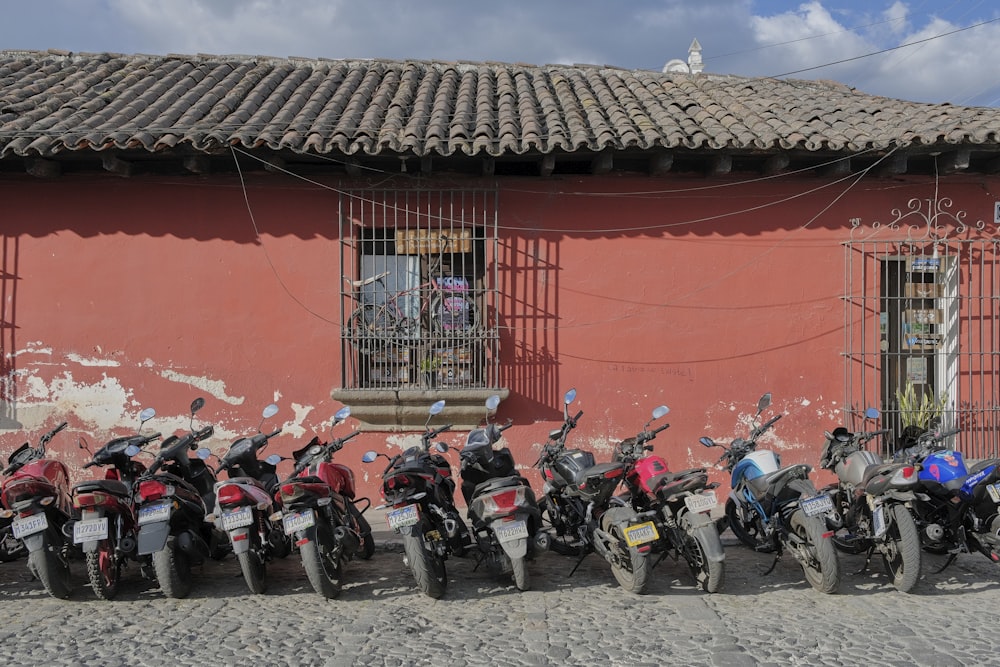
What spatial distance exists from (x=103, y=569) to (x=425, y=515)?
6.40ft

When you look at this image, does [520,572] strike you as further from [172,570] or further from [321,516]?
[172,570]

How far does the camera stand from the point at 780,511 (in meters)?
5.12

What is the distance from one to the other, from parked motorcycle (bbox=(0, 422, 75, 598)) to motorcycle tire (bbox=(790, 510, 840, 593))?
4530mm

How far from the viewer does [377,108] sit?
8.18 meters

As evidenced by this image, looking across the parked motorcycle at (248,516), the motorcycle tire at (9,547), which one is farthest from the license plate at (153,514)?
the motorcycle tire at (9,547)

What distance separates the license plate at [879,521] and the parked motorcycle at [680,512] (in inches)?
37.4

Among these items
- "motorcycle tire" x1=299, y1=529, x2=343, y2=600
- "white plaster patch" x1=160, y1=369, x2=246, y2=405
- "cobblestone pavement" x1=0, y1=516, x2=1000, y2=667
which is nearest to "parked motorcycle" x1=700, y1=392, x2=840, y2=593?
"cobblestone pavement" x1=0, y1=516, x2=1000, y2=667

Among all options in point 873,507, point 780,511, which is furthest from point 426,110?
point 873,507

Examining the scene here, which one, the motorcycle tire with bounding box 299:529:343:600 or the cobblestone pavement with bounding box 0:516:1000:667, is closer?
the cobblestone pavement with bounding box 0:516:1000:667

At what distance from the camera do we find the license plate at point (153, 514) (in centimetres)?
478

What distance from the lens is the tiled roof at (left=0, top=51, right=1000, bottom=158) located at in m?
6.95

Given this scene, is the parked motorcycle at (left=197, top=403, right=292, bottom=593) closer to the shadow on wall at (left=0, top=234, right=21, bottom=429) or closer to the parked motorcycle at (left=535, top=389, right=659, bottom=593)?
the parked motorcycle at (left=535, top=389, right=659, bottom=593)

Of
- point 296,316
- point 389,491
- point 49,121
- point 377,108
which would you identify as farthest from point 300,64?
point 389,491

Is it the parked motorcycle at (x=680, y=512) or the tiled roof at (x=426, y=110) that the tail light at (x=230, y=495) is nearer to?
the parked motorcycle at (x=680, y=512)
